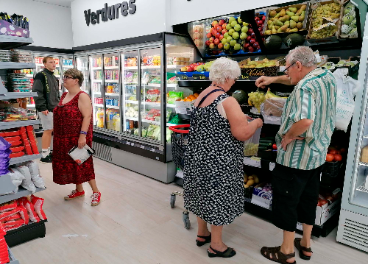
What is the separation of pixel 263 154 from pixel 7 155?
2419mm

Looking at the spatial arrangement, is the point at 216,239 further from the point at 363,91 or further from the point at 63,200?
the point at 63,200

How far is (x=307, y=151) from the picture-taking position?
2.12 metres

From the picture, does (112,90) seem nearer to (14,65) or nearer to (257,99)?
(14,65)

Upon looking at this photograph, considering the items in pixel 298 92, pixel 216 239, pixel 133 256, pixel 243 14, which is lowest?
pixel 133 256

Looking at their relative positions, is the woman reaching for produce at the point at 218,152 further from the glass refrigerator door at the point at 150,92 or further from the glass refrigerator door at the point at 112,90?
the glass refrigerator door at the point at 112,90

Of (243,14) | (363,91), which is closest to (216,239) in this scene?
(363,91)

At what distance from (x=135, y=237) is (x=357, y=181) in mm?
2225

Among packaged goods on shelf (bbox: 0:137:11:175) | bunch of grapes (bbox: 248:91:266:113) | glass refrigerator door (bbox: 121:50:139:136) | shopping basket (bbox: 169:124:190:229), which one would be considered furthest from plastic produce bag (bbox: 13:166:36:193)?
glass refrigerator door (bbox: 121:50:139:136)

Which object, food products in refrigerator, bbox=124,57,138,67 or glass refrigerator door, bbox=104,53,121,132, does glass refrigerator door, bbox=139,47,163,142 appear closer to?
food products in refrigerator, bbox=124,57,138,67

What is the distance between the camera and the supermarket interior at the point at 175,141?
246 centimetres

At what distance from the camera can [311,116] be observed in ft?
6.48

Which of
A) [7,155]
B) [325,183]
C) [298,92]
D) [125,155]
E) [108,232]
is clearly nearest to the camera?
[298,92]

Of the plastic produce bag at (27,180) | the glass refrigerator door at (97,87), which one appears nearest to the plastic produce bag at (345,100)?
the plastic produce bag at (27,180)

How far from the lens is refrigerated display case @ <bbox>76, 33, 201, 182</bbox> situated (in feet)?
13.7
